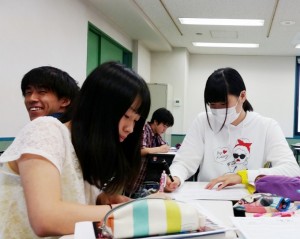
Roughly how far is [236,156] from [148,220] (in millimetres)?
1253

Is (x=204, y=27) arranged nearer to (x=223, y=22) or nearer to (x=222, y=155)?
(x=223, y=22)

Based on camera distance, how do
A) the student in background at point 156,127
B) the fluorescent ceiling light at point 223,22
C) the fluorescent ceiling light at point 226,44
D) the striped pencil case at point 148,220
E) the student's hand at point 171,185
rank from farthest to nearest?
1. the fluorescent ceiling light at point 226,44
2. the fluorescent ceiling light at point 223,22
3. the student in background at point 156,127
4. the student's hand at point 171,185
5. the striped pencil case at point 148,220

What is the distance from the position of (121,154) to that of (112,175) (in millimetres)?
71

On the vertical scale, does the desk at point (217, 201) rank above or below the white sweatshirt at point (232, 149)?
below

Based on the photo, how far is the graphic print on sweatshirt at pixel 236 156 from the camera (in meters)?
1.80

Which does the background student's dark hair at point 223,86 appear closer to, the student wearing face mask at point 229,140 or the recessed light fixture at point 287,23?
the student wearing face mask at point 229,140

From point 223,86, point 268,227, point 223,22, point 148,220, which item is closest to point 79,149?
point 148,220

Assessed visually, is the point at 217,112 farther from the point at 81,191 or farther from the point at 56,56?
the point at 56,56

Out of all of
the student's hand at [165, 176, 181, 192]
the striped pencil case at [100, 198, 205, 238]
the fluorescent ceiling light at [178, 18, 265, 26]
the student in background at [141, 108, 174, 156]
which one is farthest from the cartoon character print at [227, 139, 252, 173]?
the fluorescent ceiling light at [178, 18, 265, 26]

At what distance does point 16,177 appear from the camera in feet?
3.09

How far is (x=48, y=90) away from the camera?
1.72 m

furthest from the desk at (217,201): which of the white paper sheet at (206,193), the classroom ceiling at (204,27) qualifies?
the classroom ceiling at (204,27)

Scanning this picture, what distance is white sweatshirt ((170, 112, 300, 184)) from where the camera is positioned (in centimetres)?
179

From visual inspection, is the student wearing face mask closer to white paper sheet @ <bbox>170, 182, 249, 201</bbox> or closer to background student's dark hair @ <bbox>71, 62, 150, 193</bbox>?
white paper sheet @ <bbox>170, 182, 249, 201</bbox>
